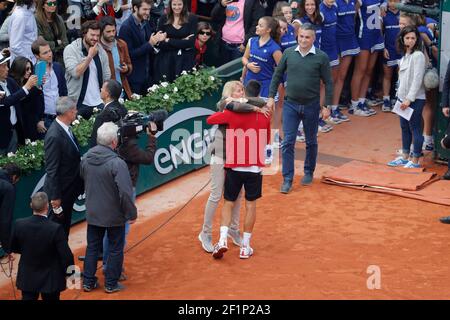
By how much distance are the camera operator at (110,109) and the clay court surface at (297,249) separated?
1.53 metres

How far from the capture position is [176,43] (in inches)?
540

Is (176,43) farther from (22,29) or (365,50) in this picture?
(365,50)

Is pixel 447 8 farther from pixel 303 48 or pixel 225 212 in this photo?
pixel 225 212

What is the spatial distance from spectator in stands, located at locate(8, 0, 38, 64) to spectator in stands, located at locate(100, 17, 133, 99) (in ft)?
3.01

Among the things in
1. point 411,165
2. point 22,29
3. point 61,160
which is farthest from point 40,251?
point 411,165

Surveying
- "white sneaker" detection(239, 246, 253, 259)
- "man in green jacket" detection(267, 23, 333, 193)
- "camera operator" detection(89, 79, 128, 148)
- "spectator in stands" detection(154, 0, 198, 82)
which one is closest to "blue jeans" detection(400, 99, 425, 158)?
"man in green jacket" detection(267, 23, 333, 193)

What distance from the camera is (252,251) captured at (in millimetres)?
10320

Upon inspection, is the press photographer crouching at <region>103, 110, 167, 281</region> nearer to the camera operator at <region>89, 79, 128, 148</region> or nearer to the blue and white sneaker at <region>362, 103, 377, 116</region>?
the camera operator at <region>89, 79, 128, 148</region>

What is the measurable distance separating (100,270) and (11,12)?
14.5 feet

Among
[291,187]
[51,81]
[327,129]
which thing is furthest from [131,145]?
[327,129]

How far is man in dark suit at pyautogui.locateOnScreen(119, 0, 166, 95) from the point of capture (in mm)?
13430

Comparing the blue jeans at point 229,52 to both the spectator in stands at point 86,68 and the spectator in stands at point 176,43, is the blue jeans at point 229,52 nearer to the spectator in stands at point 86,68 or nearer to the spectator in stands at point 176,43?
the spectator in stands at point 176,43

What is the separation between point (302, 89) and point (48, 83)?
124 inches

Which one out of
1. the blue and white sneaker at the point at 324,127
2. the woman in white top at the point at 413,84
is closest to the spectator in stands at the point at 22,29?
the blue and white sneaker at the point at 324,127
